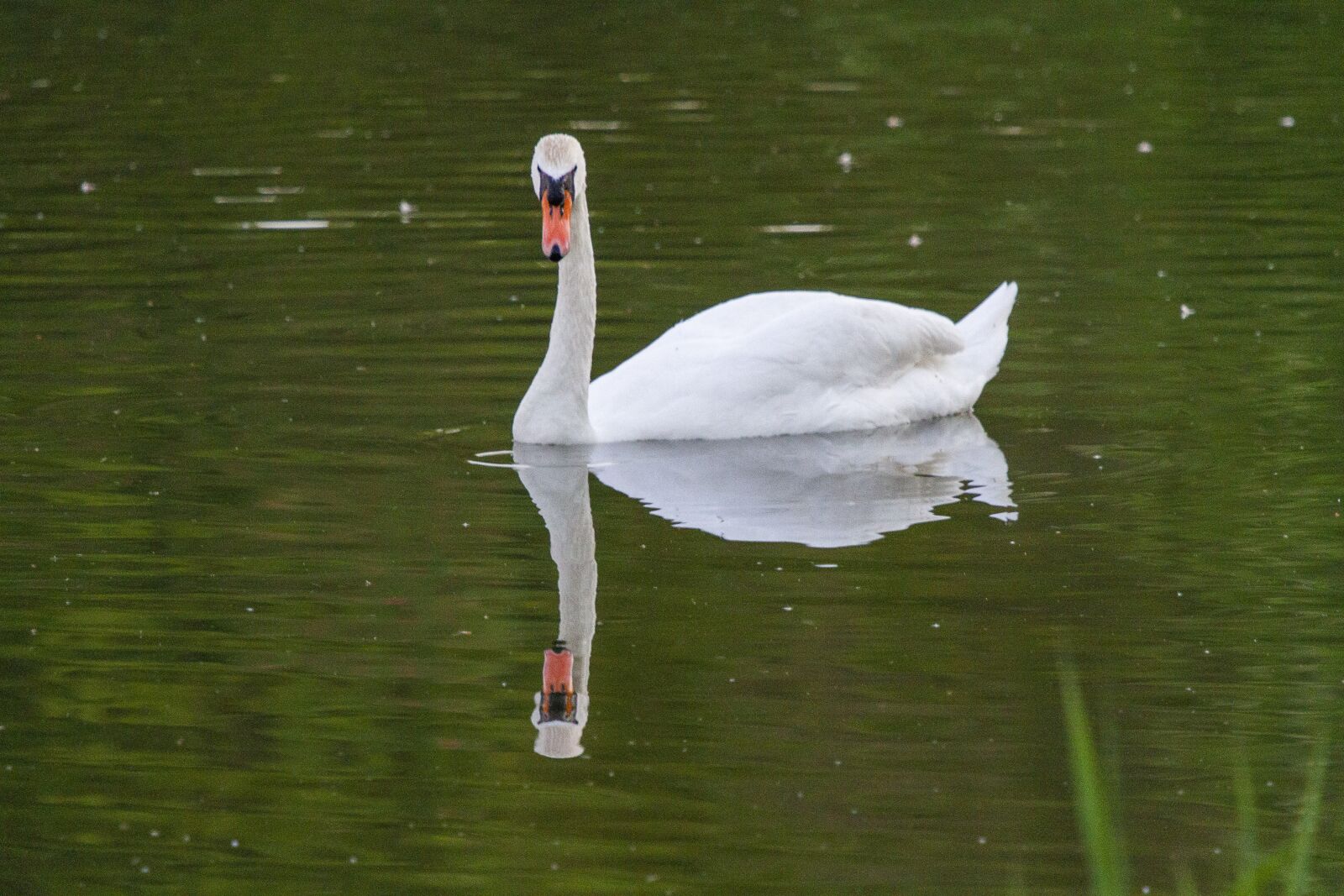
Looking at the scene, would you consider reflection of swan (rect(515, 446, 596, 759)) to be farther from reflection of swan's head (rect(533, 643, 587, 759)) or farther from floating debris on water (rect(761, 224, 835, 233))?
floating debris on water (rect(761, 224, 835, 233))

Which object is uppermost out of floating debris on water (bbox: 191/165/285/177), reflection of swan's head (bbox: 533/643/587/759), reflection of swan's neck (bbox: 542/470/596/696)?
floating debris on water (bbox: 191/165/285/177)

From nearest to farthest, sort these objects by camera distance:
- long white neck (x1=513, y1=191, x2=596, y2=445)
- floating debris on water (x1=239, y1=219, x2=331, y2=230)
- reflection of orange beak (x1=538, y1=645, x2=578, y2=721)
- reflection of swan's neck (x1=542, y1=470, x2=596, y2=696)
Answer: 1. reflection of orange beak (x1=538, y1=645, x2=578, y2=721)
2. reflection of swan's neck (x1=542, y1=470, x2=596, y2=696)
3. long white neck (x1=513, y1=191, x2=596, y2=445)
4. floating debris on water (x1=239, y1=219, x2=331, y2=230)

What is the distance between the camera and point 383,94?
24.1 m

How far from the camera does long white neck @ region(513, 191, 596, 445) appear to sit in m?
11.4

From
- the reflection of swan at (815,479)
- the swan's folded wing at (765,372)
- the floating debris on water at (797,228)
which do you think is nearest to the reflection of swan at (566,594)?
the reflection of swan at (815,479)

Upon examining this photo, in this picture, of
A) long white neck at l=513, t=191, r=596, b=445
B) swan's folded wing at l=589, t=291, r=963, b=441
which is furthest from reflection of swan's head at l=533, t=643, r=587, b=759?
swan's folded wing at l=589, t=291, r=963, b=441

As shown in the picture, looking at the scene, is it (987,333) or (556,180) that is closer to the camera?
(556,180)

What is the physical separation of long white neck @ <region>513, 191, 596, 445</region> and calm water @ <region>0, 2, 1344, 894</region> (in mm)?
309

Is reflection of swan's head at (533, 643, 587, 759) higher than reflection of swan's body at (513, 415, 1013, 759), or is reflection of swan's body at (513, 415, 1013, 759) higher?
reflection of swan's body at (513, 415, 1013, 759)

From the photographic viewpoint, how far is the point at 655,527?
9.95 metres

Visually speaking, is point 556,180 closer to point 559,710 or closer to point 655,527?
point 655,527

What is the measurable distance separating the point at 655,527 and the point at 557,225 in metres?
1.82

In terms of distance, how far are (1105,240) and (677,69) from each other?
10315 millimetres

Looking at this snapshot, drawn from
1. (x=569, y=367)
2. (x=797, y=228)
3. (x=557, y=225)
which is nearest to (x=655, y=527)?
(x=569, y=367)
